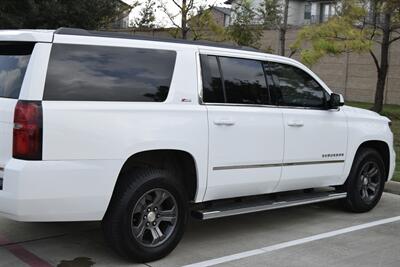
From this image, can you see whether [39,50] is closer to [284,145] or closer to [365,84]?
[284,145]

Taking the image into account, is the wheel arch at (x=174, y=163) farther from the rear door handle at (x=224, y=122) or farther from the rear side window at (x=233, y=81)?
the rear side window at (x=233, y=81)

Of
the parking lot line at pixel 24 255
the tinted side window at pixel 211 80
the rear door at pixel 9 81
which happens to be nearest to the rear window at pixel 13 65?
the rear door at pixel 9 81

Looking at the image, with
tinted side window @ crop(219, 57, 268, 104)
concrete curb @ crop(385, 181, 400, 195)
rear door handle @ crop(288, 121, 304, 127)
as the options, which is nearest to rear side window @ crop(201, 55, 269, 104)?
tinted side window @ crop(219, 57, 268, 104)

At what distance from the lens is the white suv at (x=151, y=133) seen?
4.39 m

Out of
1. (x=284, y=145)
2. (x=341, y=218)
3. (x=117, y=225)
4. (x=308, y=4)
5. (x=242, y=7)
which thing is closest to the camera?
(x=117, y=225)

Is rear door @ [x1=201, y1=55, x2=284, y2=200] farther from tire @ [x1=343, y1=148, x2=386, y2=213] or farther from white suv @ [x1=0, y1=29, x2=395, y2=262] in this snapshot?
tire @ [x1=343, y1=148, x2=386, y2=213]

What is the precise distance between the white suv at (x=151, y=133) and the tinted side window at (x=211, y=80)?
0.03 ft

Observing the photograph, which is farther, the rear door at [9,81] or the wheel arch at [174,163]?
the wheel arch at [174,163]

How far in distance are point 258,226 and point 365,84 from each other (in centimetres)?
2679

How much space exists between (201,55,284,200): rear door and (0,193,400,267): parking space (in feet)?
1.74

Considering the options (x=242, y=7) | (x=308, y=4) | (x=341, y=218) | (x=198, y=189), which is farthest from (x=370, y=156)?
(x=308, y=4)

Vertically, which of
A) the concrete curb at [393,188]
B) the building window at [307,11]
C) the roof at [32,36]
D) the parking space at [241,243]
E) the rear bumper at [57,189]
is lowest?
the parking space at [241,243]

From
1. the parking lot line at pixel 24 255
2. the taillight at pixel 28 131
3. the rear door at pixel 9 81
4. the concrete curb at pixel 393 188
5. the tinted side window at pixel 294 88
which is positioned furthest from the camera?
the concrete curb at pixel 393 188

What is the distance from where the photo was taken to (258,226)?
20.9ft
